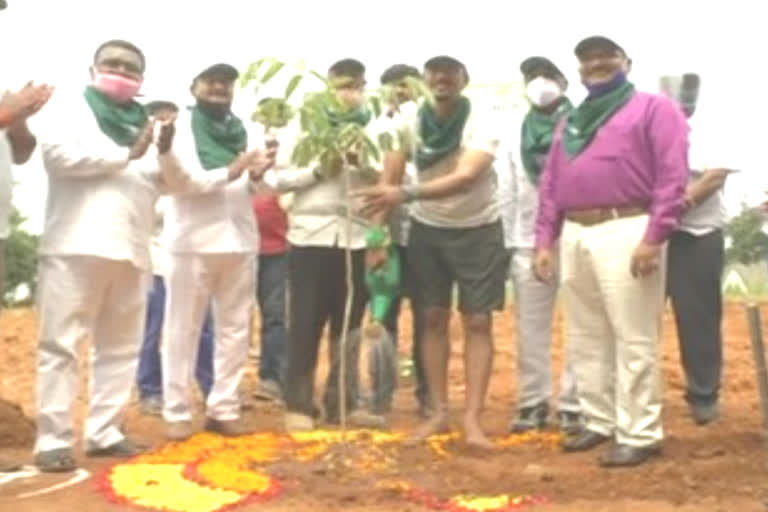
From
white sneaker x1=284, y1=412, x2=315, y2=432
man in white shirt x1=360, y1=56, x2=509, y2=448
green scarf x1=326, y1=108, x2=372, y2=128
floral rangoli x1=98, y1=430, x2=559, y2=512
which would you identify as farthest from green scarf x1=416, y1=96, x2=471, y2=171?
white sneaker x1=284, y1=412, x2=315, y2=432

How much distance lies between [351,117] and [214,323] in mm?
1390

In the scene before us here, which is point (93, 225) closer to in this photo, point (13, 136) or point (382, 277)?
point (13, 136)

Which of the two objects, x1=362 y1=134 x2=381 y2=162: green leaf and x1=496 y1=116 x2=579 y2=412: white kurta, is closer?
x1=362 y1=134 x2=381 y2=162: green leaf

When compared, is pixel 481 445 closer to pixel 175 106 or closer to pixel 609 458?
pixel 609 458

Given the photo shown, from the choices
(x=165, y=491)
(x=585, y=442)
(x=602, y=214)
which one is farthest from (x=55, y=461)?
(x=602, y=214)

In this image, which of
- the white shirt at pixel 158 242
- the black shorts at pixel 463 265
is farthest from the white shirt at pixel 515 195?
the white shirt at pixel 158 242

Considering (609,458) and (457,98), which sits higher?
(457,98)

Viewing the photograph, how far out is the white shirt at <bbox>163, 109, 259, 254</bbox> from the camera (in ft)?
25.5

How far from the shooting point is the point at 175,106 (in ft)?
29.2

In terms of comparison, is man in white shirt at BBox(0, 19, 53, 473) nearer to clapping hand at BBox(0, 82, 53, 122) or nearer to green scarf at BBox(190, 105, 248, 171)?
clapping hand at BBox(0, 82, 53, 122)

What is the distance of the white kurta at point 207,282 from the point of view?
7805 mm

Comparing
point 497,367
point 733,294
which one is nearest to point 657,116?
point 497,367

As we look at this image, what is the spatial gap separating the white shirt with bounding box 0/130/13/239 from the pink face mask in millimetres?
588

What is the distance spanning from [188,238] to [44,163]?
106cm
